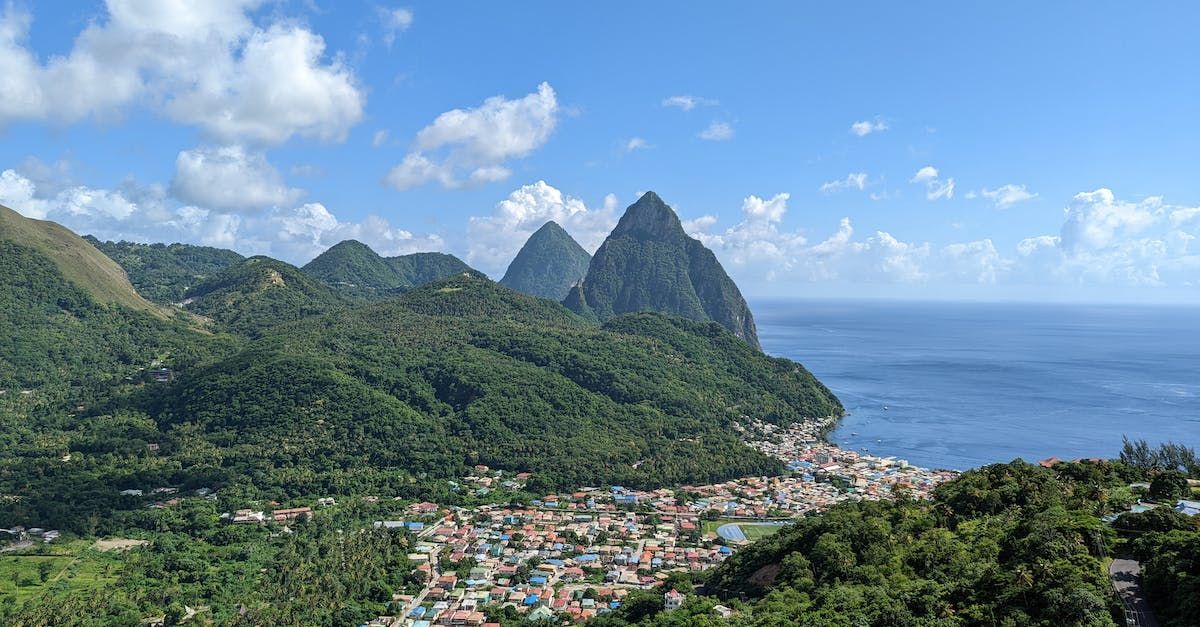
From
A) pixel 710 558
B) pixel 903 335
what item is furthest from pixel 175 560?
pixel 903 335

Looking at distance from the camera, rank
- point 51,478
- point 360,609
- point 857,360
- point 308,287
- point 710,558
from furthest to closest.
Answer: point 857,360 < point 308,287 < point 51,478 < point 710,558 < point 360,609

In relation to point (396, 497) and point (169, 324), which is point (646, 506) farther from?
point (169, 324)

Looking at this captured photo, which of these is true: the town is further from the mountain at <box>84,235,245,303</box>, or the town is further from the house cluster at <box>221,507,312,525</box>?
the mountain at <box>84,235,245,303</box>

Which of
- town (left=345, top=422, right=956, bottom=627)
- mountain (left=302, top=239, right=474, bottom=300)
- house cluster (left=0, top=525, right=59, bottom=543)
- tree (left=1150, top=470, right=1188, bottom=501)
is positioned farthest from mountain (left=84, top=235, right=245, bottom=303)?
tree (left=1150, top=470, right=1188, bottom=501)

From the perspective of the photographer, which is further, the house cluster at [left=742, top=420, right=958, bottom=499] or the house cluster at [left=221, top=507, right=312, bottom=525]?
the house cluster at [left=742, top=420, right=958, bottom=499]

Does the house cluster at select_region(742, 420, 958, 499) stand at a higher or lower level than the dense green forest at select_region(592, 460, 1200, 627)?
lower

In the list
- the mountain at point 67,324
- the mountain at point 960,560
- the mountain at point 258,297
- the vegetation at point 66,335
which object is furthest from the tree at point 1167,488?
the mountain at point 258,297
